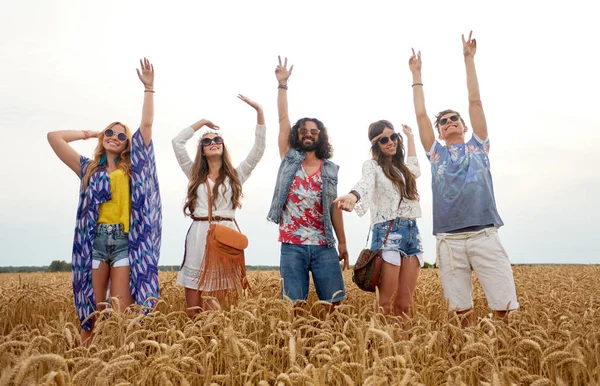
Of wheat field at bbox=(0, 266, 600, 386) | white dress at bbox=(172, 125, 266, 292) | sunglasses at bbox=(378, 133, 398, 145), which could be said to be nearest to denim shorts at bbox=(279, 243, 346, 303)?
wheat field at bbox=(0, 266, 600, 386)

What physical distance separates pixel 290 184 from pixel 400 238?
4.27 feet

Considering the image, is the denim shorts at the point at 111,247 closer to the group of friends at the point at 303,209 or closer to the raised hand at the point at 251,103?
the group of friends at the point at 303,209

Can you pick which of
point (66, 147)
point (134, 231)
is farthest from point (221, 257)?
point (66, 147)

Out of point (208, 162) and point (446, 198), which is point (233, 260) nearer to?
point (208, 162)

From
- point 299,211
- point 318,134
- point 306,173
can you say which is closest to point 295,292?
point 299,211

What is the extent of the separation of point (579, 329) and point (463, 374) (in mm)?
1388

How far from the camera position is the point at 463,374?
3494 mm

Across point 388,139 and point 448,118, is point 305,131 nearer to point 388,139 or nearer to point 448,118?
point 388,139

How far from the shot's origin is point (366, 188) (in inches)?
203

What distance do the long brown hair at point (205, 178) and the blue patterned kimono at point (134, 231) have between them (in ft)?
1.49

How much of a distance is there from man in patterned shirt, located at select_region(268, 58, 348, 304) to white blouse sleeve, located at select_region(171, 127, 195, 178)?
52.2 inches

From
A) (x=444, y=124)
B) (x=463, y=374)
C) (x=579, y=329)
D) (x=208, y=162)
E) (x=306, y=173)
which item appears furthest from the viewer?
(x=208, y=162)

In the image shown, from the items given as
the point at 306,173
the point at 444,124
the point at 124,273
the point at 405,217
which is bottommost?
the point at 124,273

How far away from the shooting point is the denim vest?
5.23 m
